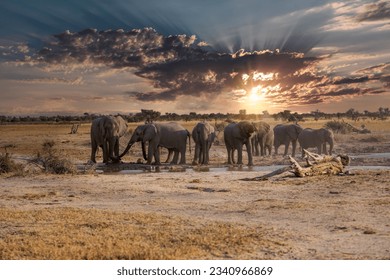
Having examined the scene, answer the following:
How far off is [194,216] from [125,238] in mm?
2565

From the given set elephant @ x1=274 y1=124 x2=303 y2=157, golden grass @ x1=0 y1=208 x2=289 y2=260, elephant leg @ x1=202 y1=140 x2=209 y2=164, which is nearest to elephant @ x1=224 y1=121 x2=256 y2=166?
elephant leg @ x1=202 y1=140 x2=209 y2=164

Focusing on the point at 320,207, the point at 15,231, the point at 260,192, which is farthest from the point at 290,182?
the point at 15,231

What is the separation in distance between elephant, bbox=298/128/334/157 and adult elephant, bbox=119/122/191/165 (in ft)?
26.8

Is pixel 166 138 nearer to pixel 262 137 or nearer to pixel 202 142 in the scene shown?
pixel 202 142

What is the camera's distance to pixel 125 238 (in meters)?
8.58

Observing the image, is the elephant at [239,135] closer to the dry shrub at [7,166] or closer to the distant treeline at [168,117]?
the dry shrub at [7,166]

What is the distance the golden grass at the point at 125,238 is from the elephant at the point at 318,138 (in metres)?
20.5

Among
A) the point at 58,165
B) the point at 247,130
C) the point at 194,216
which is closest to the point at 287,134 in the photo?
the point at 247,130

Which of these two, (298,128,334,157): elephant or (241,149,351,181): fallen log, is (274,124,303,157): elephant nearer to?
(298,128,334,157): elephant

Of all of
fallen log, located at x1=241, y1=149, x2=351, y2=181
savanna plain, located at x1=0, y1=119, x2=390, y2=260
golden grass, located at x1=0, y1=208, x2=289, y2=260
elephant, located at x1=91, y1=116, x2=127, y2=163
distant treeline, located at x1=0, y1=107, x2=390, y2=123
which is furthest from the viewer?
distant treeline, located at x1=0, y1=107, x2=390, y2=123

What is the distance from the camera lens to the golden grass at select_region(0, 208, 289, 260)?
7656mm

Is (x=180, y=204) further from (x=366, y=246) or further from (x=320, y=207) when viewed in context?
(x=366, y=246)
